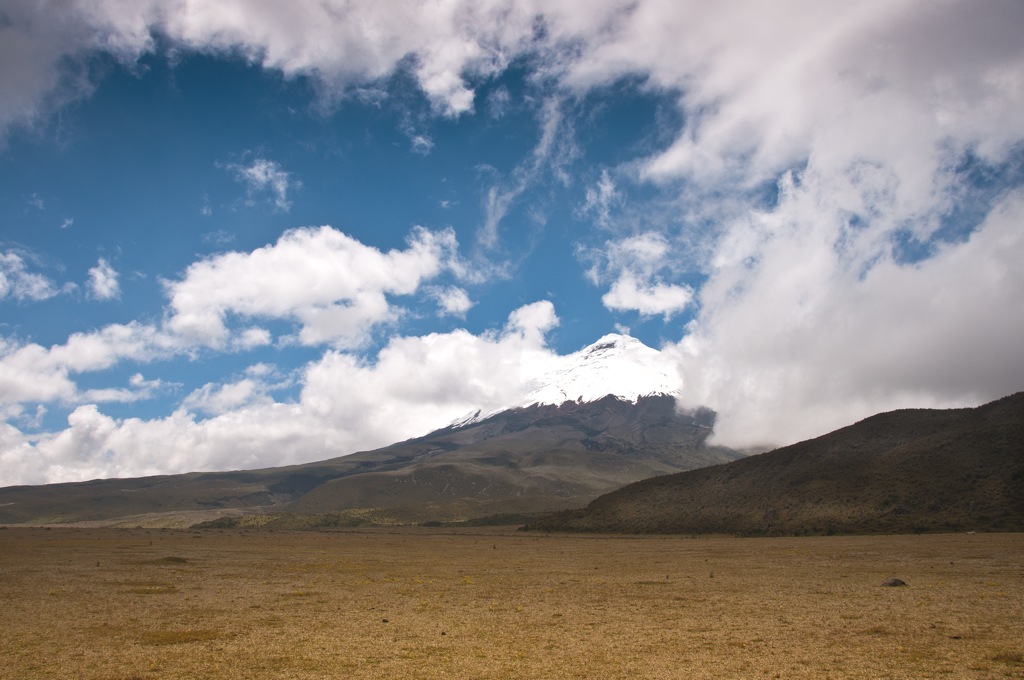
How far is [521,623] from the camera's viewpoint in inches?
744

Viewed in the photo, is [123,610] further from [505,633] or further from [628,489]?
[628,489]

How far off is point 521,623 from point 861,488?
275 feet

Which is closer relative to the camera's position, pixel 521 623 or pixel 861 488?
pixel 521 623

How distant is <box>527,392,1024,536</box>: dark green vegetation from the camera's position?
247 ft

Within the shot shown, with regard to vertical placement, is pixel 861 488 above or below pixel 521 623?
above

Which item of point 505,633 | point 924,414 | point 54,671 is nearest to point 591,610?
point 505,633

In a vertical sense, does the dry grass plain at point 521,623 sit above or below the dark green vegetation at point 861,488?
below

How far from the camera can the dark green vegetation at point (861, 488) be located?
75.4 metres

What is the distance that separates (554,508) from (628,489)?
204ft

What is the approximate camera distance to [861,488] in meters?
87.7

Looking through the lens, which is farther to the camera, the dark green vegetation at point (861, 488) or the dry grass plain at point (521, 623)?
the dark green vegetation at point (861, 488)

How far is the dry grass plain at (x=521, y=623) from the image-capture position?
13.4 m

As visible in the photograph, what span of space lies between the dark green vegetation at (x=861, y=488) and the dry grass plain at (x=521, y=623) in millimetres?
46295

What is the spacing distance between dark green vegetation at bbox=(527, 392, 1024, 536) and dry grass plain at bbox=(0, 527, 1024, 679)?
4629 cm
